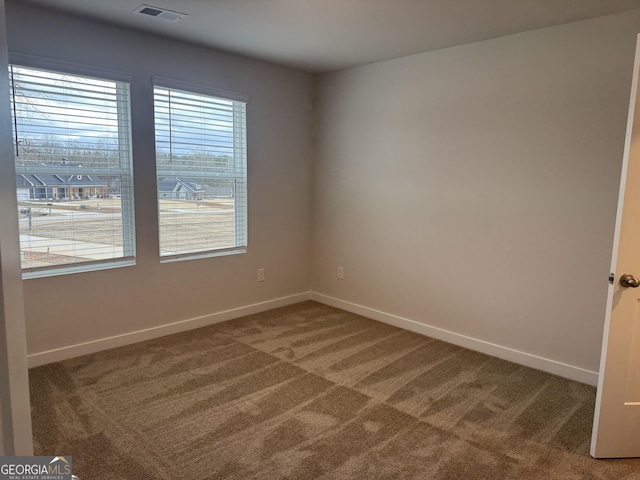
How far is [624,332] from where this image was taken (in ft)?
7.34

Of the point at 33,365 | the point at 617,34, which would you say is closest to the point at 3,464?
the point at 33,365

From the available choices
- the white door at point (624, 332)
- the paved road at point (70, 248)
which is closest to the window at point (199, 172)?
the paved road at point (70, 248)

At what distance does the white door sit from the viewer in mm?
2137

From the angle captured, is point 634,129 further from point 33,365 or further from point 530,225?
point 33,365

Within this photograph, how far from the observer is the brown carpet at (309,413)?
2.20 meters

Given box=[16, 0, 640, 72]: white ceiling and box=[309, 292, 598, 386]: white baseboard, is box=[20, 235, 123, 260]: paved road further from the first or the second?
box=[309, 292, 598, 386]: white baseboard

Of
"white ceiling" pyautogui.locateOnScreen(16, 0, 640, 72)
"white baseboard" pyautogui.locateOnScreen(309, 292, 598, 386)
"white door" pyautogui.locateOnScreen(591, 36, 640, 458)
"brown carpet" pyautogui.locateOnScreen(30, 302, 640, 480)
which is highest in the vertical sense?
"white ceiling" pyautogui.locateOnScreen(16, 0, 640, 72)

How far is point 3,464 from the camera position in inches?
46.0

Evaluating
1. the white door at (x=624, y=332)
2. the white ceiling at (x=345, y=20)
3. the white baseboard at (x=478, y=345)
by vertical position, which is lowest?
the white baseboard at (x=478, y=345)

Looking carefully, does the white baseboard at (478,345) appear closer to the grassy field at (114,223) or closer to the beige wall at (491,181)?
the beige wall at (491,181)

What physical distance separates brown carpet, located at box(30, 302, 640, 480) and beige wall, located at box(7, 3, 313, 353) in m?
0.32

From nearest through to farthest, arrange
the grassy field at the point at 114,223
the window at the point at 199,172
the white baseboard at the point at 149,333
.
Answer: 1. the grassy field at the point at 114,223
2. the white baseboard at the point at 149,333
3. the window at the point at 199,172

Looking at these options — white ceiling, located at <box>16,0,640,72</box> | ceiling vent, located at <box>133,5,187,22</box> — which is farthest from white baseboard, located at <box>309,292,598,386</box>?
ceiling vent, located at <box>133,5,187,22</box>

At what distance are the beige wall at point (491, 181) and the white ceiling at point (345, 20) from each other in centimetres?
23
